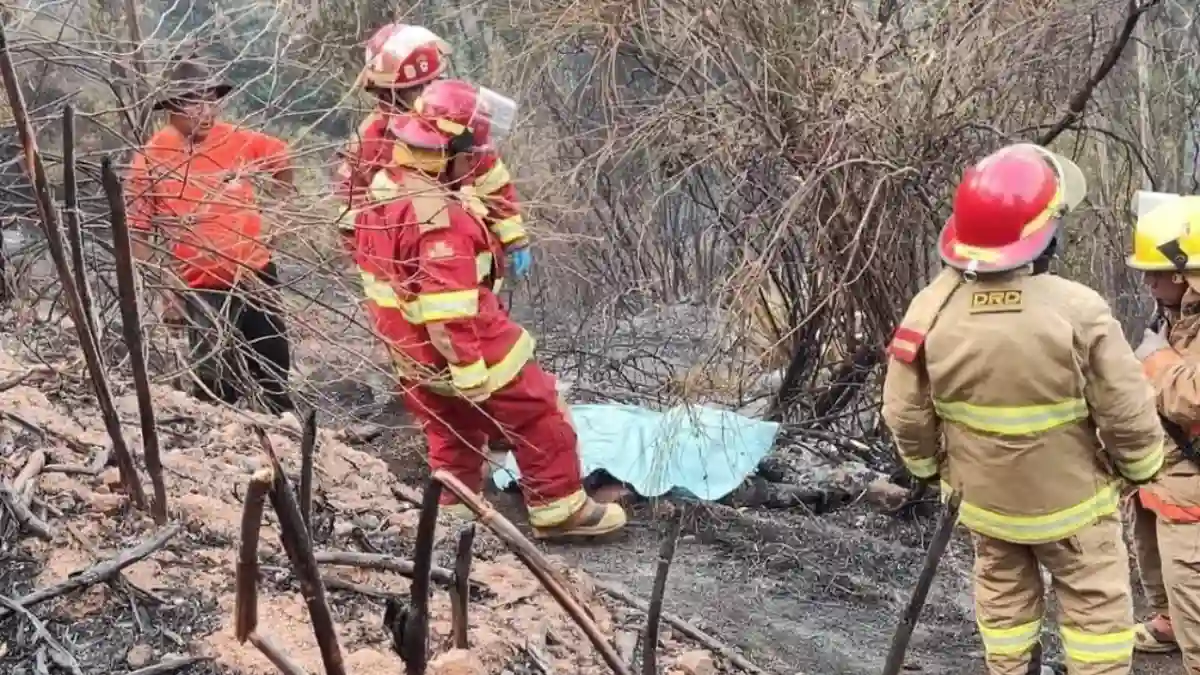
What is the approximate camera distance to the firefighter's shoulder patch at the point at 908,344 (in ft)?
10.7

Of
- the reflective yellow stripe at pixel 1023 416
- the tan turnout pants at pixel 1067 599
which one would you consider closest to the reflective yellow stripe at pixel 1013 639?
the tan turnout pants at pixel 1067 599

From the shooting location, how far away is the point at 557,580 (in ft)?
5.30

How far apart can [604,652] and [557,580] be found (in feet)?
0.48

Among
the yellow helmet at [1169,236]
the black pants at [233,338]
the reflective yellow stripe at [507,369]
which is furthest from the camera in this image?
the reflective yellow stripe at [507,369]

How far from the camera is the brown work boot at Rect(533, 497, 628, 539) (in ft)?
15.9

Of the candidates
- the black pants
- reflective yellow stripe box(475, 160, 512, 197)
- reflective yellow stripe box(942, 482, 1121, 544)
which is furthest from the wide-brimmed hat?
reflective yellow stripe box(942, 482, 1121, 544)

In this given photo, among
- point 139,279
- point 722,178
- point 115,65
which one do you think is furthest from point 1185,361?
point 115,65

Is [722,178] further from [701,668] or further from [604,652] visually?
[604,652]

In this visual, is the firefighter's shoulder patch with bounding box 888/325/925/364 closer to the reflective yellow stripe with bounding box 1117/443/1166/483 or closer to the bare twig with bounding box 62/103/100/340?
the reflective yellow stripe with bounding box 1117/443/1166/483

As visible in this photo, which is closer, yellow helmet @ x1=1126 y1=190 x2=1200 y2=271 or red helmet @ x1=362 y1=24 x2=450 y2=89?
yellow helmet @ x1=1126 y1=190 x2=1200 y2=271

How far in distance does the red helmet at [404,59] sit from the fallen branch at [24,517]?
2.18 m

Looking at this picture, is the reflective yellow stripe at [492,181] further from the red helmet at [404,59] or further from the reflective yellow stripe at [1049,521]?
the reflective yellow stripe at [1049,521]

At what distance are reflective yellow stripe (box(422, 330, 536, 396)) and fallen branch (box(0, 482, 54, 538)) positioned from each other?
178cm

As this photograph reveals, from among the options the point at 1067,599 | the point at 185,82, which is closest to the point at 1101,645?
the point at 1067,599
